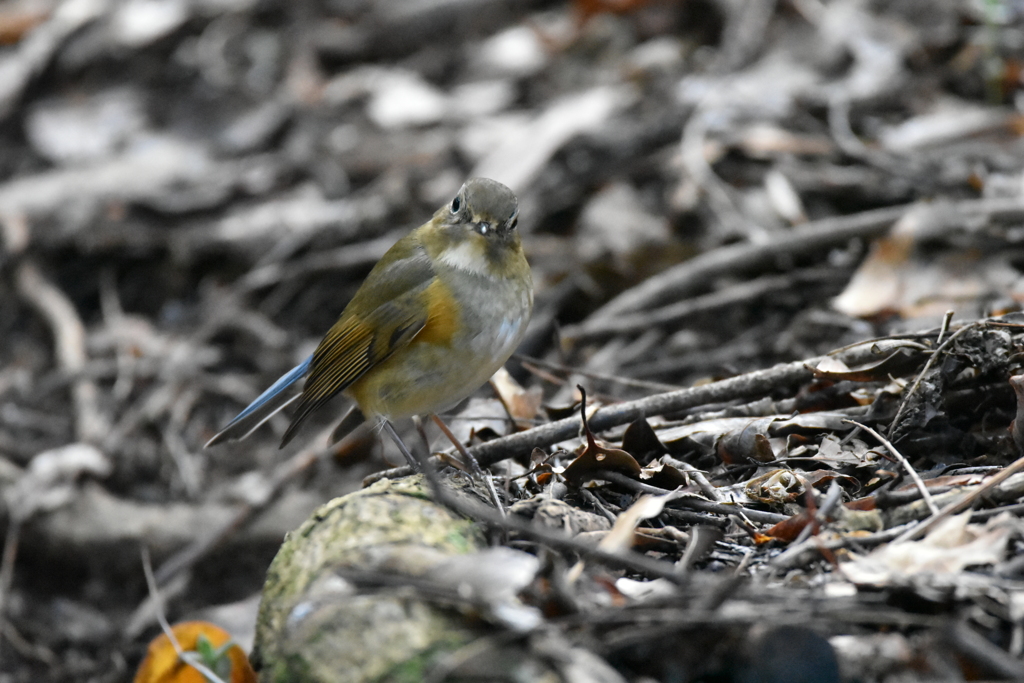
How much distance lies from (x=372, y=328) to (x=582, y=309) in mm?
1732

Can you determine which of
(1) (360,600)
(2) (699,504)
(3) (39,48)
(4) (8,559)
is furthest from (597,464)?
(3) (39,48)

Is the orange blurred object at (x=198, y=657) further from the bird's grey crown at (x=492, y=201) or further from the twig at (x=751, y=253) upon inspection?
the twig at (x=751, y=253)

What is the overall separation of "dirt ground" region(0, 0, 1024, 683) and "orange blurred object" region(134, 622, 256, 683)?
2.91ft

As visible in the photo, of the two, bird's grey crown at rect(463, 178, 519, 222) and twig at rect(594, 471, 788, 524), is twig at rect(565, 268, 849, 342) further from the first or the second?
twig at rect(594, 471, 788, 524)

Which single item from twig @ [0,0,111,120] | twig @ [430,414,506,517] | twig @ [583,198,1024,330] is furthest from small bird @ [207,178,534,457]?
twig @ [0,0,111,120]

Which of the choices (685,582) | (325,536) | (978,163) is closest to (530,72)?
(978,163)

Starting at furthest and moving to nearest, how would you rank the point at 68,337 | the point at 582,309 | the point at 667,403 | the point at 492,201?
the point at 68,337, the point at 582,309, the point at 492,201, the point at 667,403

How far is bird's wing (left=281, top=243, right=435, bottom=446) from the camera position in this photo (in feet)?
12.6

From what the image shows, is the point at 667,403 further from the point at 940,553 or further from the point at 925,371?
the point at 940,553

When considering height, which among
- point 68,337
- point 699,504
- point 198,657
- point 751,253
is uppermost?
point 68,337

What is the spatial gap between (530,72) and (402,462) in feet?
12.3

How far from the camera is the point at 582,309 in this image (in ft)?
17.7

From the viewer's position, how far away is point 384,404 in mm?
3848

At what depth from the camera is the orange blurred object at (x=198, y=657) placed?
3.15 metres
